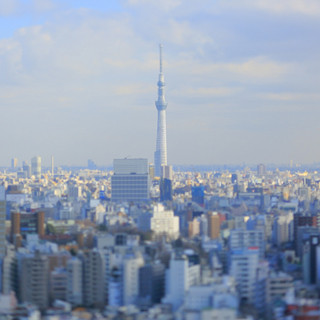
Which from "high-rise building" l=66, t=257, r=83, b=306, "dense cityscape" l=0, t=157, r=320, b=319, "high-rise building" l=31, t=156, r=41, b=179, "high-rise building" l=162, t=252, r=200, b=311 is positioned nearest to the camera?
"dense cityscape" l=0, t=157, r=320, b=319

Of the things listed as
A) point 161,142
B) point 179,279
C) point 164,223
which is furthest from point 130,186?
point 179,279

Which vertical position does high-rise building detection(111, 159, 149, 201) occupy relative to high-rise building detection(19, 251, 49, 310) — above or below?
above

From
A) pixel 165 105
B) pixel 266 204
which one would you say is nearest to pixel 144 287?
pixel 266 204

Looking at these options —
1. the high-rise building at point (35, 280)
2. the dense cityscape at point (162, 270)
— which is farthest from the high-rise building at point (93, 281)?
the high-rise building at point (35, 280)

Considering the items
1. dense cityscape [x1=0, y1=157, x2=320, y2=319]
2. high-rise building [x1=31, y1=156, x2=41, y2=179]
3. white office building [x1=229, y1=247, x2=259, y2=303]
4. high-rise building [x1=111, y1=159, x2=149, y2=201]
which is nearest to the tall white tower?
high-rise building [x1=31, y1=156, x2=41, y2=179]

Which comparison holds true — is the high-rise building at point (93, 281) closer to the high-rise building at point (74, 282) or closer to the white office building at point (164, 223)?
the high-rise building at point (74, 282)

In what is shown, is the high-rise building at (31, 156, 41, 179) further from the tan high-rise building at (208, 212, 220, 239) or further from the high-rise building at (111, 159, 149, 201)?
the tan high-rise building at (208, 212, 220, 239)

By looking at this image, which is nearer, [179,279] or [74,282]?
[179,279]

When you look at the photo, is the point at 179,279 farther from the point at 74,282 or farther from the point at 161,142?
the point at 161,142

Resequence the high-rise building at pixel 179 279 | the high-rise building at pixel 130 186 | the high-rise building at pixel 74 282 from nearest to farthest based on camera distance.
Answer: the high-rise building at pixel 179 279 < the high-rise building at pixel 74 282 < the high-rise building at pixel 130 186
